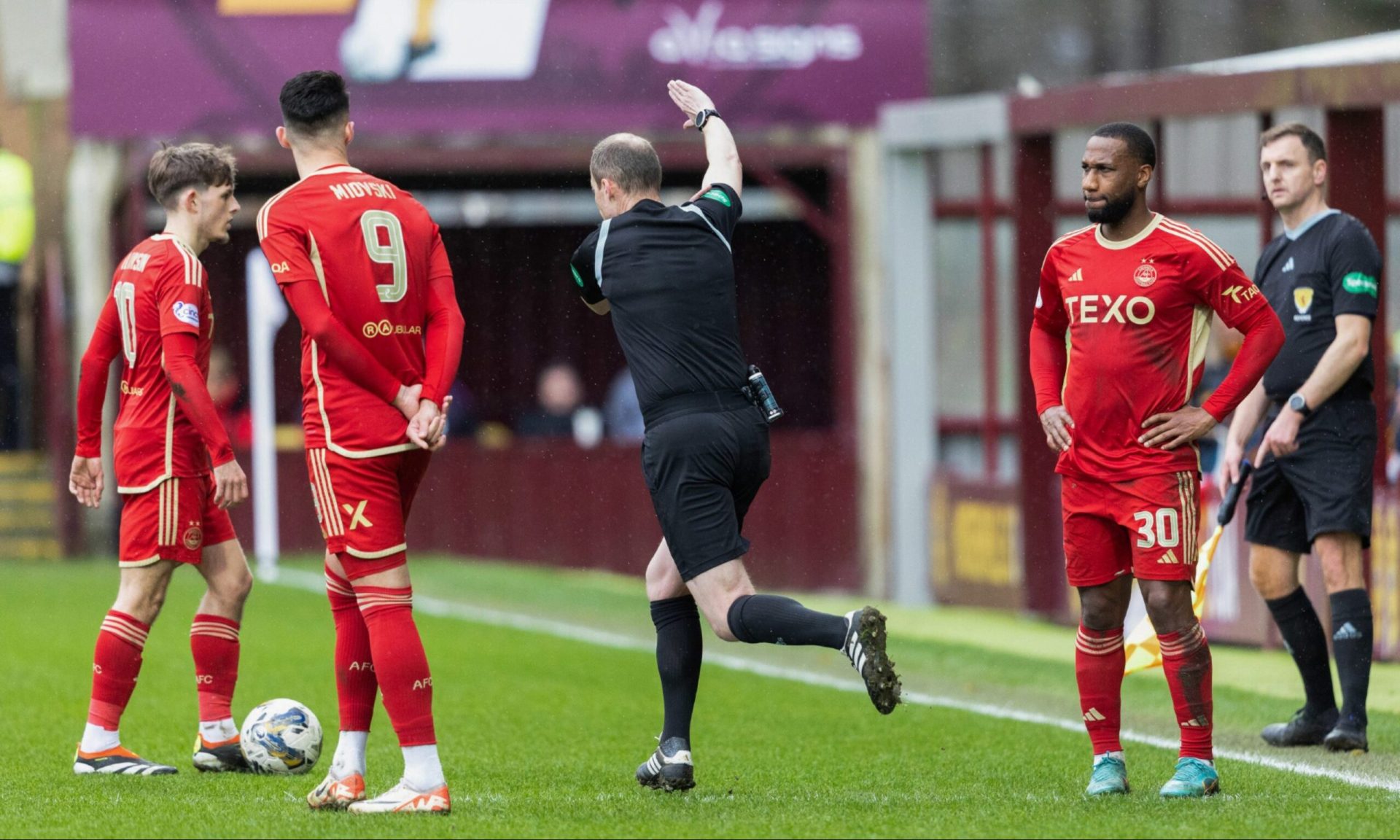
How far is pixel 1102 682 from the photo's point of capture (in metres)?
6.34

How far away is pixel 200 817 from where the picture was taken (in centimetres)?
593

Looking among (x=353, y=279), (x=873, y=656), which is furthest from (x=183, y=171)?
(x=873, y=656)

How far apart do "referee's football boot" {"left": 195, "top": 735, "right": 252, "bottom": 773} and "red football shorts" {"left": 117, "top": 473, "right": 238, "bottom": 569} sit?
2.21 ft

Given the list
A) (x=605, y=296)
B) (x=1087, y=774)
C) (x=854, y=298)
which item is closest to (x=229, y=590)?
(x=605, y=296)

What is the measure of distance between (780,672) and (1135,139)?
5.03 m

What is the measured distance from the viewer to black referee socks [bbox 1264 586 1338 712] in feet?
25.2

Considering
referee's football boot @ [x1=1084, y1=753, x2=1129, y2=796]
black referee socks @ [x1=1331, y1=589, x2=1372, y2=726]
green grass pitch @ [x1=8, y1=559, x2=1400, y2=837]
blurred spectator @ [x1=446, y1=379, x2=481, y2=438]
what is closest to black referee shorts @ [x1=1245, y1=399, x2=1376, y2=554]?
black referee socks @ [x1=1331, y1=589, x2=1372, y2=726]

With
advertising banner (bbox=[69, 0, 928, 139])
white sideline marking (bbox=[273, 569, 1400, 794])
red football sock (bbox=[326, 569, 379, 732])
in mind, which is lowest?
white sideline marking (bbox=[273, 569, 1400, 794])

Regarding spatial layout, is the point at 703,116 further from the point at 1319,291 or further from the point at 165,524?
the point at 1319,291

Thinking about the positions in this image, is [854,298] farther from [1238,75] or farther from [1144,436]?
[1144,436]

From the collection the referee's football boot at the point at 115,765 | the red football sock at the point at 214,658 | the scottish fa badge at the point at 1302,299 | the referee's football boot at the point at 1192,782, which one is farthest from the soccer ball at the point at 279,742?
the scottish fa badge at the point at 1302,299

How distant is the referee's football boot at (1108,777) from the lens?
6.26m

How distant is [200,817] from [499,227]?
18963 millimetres

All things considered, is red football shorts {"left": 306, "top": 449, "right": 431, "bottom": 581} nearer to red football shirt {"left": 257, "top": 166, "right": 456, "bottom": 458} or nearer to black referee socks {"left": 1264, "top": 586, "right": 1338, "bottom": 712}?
red football shirt {"left": 257, "top": 166, "right": 456, "bottom": 458}
